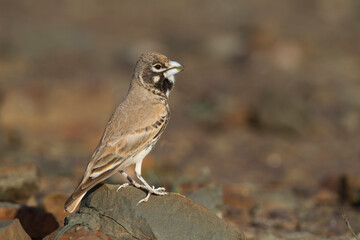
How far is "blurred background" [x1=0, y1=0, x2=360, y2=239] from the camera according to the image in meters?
9.75

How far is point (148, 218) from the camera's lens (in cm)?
568

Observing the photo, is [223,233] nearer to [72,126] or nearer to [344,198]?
[344,198]

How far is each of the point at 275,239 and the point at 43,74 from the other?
48.4 feet

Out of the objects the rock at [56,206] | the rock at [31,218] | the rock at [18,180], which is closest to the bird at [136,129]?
the rock at [31,218]

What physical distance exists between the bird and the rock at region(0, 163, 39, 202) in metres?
1.70

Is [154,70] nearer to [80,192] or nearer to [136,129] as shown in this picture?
[136,129]

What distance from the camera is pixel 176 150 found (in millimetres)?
13695

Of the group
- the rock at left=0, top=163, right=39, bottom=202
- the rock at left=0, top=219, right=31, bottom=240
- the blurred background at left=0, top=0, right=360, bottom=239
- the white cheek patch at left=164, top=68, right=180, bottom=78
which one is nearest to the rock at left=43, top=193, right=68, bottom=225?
the blurred background at left=0, top=0, right=360, bottom=239

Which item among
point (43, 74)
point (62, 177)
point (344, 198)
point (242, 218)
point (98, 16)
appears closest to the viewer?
point (242, 218)

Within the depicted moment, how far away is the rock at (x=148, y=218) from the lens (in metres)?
5.67

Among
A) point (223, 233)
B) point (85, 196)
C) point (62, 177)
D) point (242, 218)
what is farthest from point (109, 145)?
point (62, 177)

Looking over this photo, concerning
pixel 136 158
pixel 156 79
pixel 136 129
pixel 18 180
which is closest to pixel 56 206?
pixel 18 180

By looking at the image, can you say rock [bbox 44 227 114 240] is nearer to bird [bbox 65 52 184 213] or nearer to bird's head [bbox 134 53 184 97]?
bird [bbox 65 52 184 213]

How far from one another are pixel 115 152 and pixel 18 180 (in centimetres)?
204
